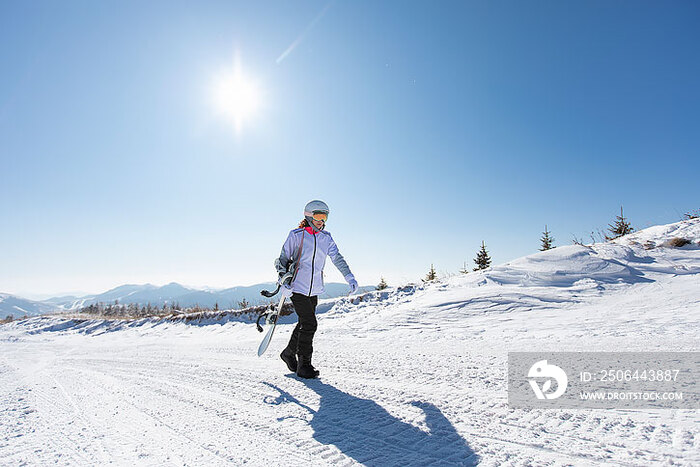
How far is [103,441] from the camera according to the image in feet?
6.55

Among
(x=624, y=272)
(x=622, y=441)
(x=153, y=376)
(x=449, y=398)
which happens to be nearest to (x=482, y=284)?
(x=624, y=272)

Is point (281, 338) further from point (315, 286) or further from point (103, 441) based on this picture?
point (103, 441)

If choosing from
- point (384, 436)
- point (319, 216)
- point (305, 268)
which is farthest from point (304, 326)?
point (384, 436)

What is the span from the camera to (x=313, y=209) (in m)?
4.04

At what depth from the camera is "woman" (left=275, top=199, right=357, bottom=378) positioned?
12.3 feet

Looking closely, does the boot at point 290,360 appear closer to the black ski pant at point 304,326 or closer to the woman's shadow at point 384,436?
the black ski pant at point 304,326

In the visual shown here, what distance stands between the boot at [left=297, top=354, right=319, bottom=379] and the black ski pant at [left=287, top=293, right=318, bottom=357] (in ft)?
0.15

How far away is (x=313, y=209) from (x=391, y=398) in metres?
2.38

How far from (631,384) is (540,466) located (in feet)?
5.21

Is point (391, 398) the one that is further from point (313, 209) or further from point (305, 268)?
point (313, 209)

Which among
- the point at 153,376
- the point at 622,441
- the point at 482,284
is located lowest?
the point at 153,376

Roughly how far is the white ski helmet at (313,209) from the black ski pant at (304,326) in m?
0.91

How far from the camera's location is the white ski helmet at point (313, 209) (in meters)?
4.03

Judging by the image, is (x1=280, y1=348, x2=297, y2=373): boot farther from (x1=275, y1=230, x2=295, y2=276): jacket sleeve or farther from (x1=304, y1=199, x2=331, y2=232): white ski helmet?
(x1=304, y1=199, x2=331, y2=232): white ski helmet
